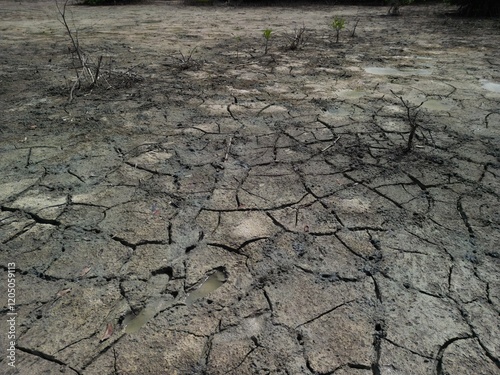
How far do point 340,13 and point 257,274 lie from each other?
26.9 feet

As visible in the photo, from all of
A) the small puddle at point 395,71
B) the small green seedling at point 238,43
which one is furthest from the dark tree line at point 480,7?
the small green seedling at point 238,43

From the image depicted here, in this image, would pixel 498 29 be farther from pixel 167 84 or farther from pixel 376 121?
pixel 167 84

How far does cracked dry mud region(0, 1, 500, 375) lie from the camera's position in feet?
4.07

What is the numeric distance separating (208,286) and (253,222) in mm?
425

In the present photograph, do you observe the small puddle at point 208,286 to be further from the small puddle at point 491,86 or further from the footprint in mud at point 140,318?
the small puddle at point 491,86

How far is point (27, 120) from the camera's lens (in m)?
2.77

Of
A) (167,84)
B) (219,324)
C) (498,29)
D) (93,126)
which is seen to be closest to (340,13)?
(498,29)

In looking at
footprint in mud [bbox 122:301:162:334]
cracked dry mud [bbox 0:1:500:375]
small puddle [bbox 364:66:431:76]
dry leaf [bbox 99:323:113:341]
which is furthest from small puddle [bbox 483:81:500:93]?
dry leaf [bbox 99:323:113:341]

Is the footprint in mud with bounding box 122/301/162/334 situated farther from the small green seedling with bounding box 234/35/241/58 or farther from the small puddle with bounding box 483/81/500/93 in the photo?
the small green seedling with bounding box 234/35/241/58

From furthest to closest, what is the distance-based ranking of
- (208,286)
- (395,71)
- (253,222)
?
(395,71)
(253,222)
(208,286)

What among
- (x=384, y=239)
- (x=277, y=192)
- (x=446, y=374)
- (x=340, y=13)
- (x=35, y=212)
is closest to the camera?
(x=446, y=374)

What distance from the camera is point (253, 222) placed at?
178cm

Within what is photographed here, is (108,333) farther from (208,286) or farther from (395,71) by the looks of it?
(395,71)

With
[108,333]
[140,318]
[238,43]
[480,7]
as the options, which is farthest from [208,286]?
[480,7]
